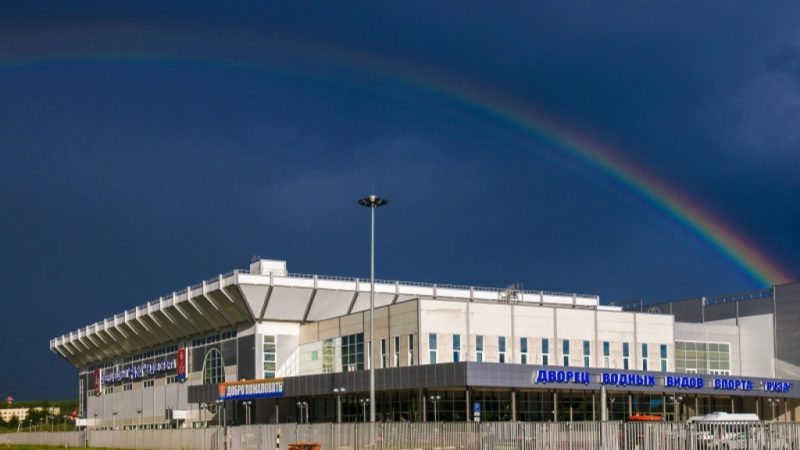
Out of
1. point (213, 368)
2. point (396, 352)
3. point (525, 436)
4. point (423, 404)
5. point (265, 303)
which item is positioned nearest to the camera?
point (525, 436)

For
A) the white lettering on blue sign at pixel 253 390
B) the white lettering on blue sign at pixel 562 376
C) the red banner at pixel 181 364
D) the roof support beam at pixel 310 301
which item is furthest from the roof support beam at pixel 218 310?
the white lettering on blue sign at pixel 562 376

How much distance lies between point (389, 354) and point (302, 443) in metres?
36.2

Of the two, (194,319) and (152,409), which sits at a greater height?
(194,319)

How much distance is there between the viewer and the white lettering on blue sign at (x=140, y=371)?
12206 cm

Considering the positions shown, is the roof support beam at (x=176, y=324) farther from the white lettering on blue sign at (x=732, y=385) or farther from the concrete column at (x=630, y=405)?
the white lettering on blue sign at (x=732, y=385)

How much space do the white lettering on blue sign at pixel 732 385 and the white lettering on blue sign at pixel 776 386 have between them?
1.90 metres

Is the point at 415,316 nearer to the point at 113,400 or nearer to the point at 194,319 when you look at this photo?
the point at 194,319

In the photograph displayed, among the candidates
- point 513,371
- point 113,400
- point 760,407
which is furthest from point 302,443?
point 113,400

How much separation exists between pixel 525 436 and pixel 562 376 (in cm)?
3567

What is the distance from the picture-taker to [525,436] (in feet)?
141

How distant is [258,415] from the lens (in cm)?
9962

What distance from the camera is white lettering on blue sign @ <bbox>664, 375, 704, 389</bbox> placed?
274 feet

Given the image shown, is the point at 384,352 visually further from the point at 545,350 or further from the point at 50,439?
the point at 50,439

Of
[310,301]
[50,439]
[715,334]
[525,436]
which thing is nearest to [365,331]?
[310,301]
